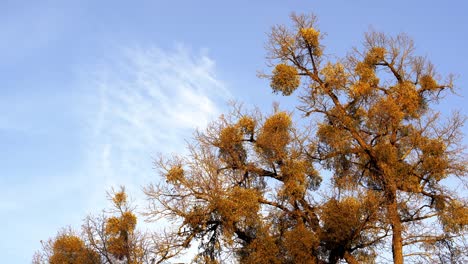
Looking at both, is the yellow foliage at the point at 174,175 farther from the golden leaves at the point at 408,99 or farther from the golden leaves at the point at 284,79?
the golden leaves at the point at 408,99

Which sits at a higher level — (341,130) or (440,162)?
(341,130)

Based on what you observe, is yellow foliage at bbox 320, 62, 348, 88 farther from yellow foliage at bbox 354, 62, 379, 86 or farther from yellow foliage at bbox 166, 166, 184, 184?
yellow foliage at bbox 166, 166, 184, 184

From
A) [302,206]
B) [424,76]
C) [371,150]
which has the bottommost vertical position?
[302,206]

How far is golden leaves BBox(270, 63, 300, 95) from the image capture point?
1761 centimetres

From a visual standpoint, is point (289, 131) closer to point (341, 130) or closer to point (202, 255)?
point (341, 130)

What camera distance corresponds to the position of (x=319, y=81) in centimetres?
1825

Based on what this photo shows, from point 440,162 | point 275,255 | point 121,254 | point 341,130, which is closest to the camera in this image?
point 275,255

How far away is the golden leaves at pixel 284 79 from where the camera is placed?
17609 millimetres

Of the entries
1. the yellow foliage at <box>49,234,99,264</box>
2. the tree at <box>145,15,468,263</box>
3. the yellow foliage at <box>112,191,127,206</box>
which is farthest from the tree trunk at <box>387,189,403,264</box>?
the yellow foliage at <box>49,234,99,264</box>

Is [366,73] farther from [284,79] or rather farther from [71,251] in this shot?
[71,251]

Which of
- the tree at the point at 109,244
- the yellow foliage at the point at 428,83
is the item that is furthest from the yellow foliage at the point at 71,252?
the yellow foliage at the point at 428,83

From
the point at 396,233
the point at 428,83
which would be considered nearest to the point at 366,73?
the point at 428,83

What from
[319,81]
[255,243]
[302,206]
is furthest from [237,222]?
[319,81]

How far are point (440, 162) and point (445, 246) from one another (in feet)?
7.52
